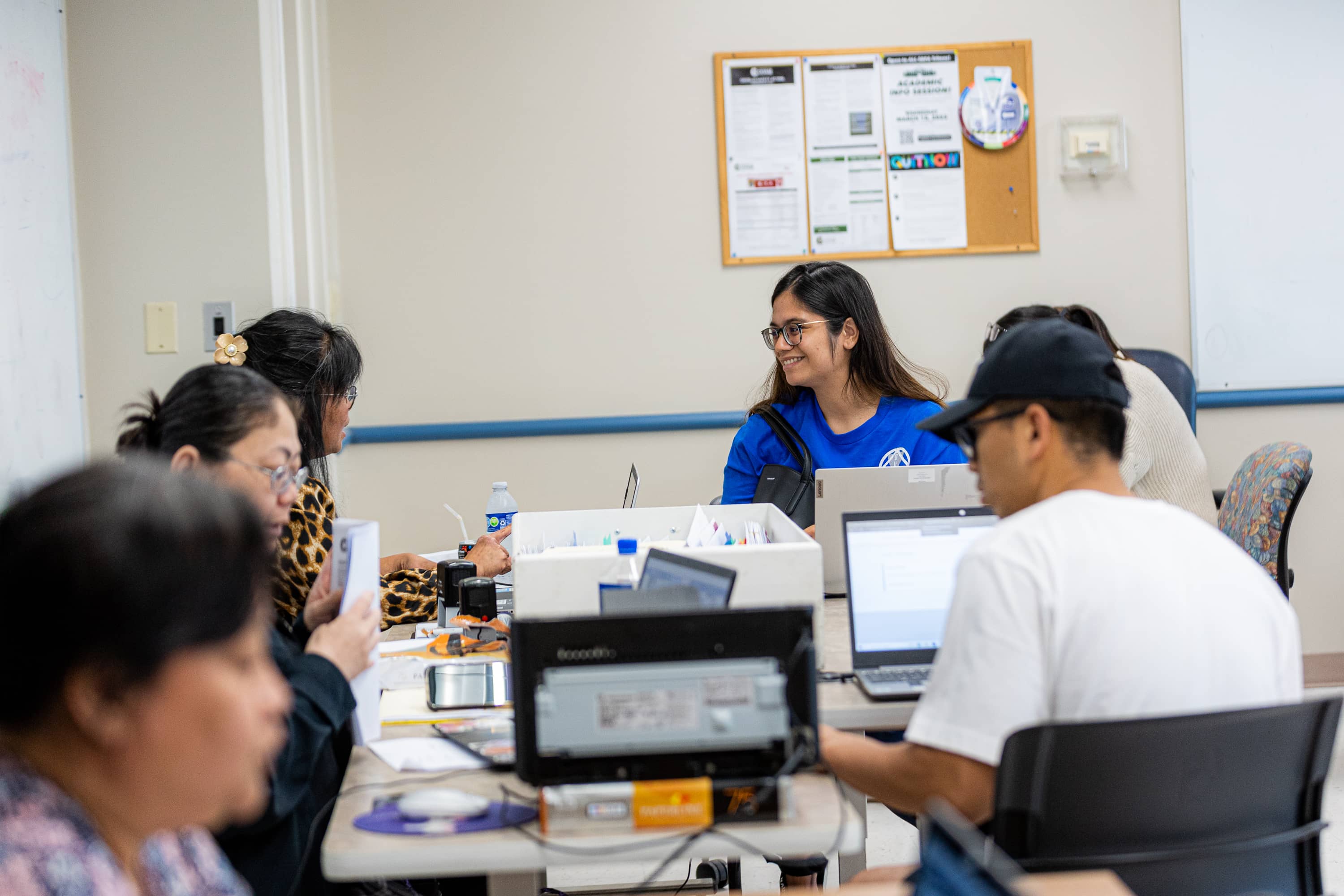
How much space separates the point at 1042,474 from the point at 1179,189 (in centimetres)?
293

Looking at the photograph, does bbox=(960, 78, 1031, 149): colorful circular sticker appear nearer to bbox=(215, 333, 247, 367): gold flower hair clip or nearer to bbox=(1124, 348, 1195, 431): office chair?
bbox=(1124, 348, 1195, 431): office chair

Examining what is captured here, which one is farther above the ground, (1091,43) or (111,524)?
(1091,43)

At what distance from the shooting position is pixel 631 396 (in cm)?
381

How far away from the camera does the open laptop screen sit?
1.75 meters

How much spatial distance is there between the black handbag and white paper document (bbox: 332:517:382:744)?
1.19 metres

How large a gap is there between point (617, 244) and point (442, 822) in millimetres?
2794

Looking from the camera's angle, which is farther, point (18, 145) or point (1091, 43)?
point (1091, 43)

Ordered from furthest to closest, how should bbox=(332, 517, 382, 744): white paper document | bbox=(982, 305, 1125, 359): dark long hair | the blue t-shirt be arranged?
bbox=(982, 305, 1125, 359): dark long hair < the blue t-shirt < bbox=(332, 517, 382, 744): white paper document

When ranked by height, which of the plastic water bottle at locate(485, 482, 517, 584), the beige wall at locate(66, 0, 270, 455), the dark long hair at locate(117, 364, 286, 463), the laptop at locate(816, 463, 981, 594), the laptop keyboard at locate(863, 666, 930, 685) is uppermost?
the beige wall at locate(66, 0, 270, 455)

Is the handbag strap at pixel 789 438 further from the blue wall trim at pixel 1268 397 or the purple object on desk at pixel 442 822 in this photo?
the blue wall trim at pixel 1268 397

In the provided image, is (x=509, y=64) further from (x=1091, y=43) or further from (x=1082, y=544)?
(x=1082, y=544)

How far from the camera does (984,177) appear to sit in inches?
148

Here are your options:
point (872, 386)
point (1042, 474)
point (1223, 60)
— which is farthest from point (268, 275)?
point (1223, 60)

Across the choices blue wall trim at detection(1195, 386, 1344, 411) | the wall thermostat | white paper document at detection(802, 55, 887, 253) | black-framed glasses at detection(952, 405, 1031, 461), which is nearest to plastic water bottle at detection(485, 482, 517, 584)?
white paper document at detection(802, 55, 887, 253)
